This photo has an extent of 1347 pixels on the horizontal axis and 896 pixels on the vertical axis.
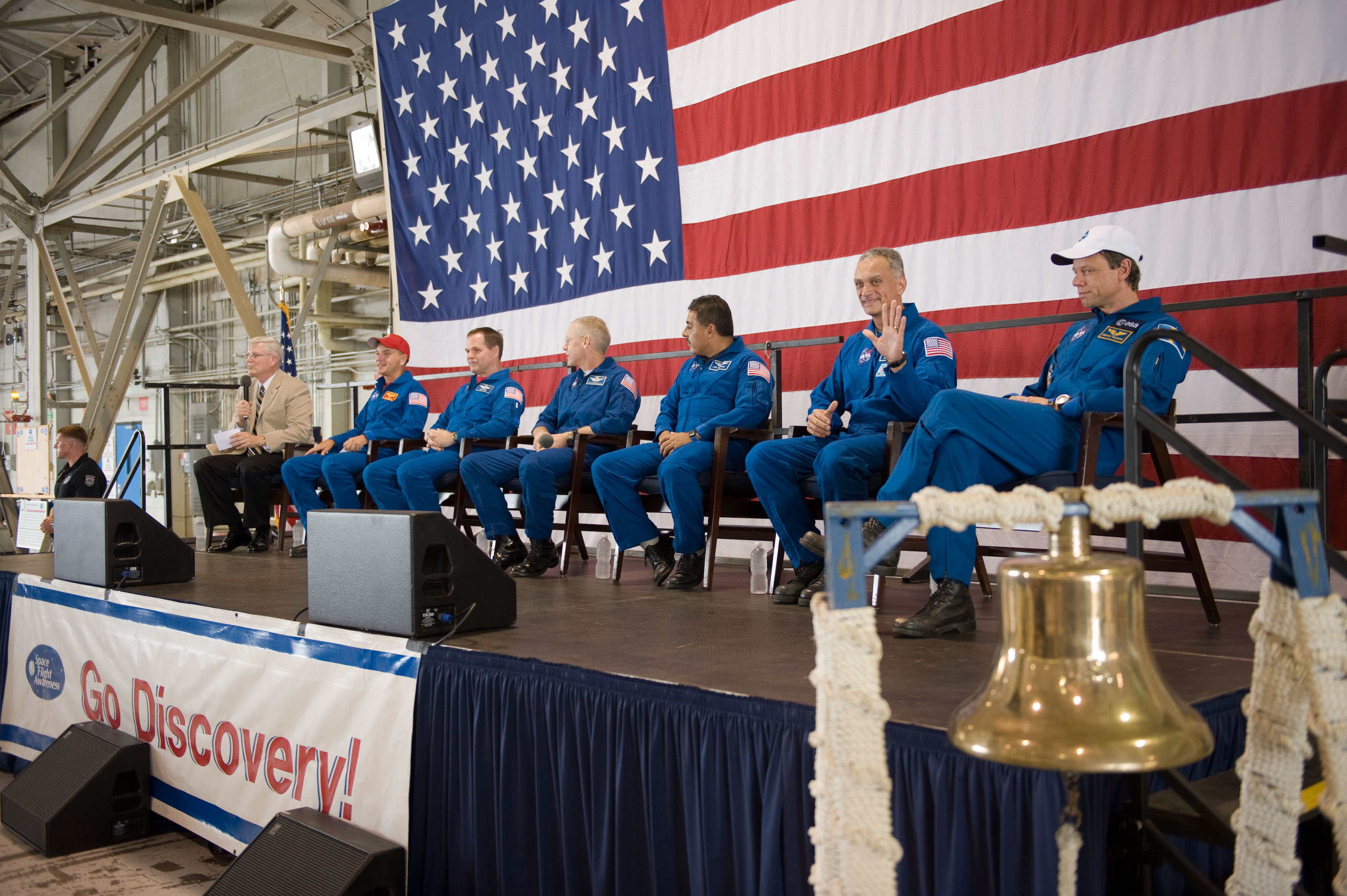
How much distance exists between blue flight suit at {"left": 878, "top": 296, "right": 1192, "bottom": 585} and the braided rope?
62.4 inches

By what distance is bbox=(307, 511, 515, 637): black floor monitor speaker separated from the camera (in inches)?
91.4

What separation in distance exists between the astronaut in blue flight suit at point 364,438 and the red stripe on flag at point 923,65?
1.70m

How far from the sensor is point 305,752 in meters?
2.50

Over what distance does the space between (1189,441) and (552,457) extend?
2.55 meters

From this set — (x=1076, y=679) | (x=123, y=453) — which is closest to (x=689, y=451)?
(x=1076, y=679)

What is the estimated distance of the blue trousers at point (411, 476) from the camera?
4.07m

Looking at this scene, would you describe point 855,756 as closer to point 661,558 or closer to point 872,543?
point 872,543

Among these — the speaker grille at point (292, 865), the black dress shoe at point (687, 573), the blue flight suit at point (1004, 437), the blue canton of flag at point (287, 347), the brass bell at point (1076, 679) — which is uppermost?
the blue canton of flag at point (287, 347)

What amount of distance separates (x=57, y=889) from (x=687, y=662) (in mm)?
1943

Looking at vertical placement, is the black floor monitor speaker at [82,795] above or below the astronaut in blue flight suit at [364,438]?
below

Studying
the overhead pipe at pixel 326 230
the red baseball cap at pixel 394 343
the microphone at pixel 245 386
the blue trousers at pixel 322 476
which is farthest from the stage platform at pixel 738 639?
the overhead pipe at pixel 326 230

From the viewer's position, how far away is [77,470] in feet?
19.8

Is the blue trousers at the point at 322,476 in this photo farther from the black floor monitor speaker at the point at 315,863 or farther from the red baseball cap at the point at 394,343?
the black floor monitor speaker at the point at 315,863

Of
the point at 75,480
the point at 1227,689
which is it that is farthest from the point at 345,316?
the point at 1227,689
